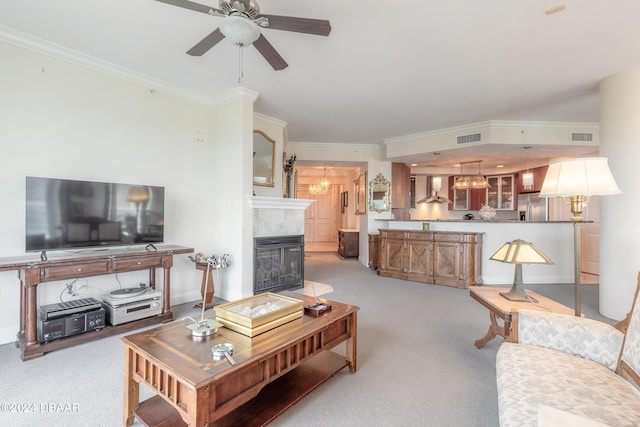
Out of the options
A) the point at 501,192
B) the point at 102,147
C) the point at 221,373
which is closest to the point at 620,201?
the point at 221,373

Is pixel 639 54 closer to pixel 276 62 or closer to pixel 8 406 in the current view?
pixel 276 62

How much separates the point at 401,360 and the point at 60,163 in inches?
152

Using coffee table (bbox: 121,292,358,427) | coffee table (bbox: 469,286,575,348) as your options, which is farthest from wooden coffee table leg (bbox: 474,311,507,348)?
coffee table (bbox: 121,292,358,427)

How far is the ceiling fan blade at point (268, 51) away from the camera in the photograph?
7.23 feet

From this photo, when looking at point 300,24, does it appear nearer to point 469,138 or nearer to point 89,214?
point 89,214

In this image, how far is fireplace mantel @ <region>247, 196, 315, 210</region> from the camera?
403cm

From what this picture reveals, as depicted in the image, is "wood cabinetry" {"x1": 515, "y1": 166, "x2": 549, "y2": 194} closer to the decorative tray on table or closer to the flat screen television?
the decorative tray on table

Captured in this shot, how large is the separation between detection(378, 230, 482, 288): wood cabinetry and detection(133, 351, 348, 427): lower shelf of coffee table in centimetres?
358

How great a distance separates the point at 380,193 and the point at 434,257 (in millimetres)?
2191

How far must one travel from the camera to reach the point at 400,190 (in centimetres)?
700

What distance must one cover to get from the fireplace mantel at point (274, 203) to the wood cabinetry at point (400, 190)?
2.90 meters

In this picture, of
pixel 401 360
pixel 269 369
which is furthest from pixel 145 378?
pixel 401 360

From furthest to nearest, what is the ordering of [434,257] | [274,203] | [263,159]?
[434,257] < [263,159] < [274,203]

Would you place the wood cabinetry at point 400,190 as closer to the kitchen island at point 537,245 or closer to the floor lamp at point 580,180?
the kitchen island at point 537,245
